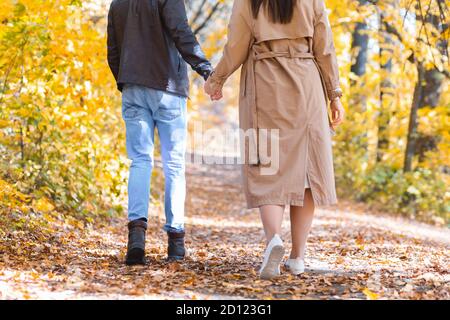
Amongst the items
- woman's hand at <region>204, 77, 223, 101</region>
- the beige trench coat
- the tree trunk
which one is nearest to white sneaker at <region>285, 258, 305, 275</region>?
the beige trench coat

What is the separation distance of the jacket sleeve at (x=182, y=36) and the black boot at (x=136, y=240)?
1112mm

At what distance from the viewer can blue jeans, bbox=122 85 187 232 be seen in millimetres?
4684

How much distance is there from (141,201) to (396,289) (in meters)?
1.81

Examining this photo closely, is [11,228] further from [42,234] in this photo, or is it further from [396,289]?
[396,289]

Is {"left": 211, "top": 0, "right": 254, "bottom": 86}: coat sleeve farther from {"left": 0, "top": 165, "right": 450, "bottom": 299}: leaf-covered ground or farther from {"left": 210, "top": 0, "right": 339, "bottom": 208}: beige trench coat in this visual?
{"left": 0, "top": 165, "right": 450, "bottom": 299}: leaf-covered ground

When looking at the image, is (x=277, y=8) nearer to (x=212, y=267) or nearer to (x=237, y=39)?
(x=237, y=39)

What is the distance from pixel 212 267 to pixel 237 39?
1582mm

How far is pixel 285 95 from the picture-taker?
13.6 feet

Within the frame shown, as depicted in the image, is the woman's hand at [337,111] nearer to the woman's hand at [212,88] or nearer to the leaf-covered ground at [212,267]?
the woman's hand at [212,88]

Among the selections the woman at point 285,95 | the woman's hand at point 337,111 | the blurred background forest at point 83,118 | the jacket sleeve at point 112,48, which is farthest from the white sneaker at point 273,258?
the blurred background forest at point 83,118

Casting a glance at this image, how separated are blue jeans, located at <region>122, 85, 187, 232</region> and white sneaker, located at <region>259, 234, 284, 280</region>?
3.21 feet

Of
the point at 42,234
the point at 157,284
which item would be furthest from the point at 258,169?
the point at 42,234

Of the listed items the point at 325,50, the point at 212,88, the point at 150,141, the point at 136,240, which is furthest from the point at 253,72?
the point at 136,240

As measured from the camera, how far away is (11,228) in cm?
548
